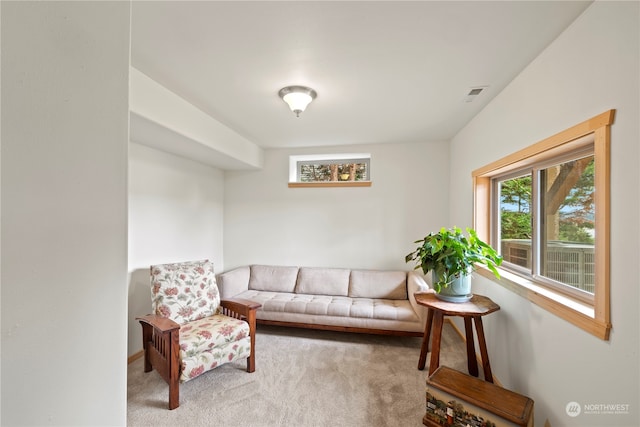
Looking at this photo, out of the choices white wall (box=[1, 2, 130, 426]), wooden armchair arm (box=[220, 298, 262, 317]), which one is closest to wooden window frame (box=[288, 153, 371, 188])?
wooden armchair arm (box=[220, 298, 262, 317])

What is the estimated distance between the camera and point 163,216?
116 inches

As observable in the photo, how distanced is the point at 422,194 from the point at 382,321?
1.77m

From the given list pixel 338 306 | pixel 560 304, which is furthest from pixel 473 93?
pixel 338 306

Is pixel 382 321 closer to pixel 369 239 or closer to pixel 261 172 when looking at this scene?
pixel 369 239

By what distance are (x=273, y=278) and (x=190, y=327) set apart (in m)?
1.47

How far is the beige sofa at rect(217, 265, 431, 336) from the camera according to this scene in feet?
9.34

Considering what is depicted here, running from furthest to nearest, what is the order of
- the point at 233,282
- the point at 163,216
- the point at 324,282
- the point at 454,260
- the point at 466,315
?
1. the point at 324,282
2. the point at 233,282
3. the point at 163,216
4. the point at 454,260
5. the point at 466,315

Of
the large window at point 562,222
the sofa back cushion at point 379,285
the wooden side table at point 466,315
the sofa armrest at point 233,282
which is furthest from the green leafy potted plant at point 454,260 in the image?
the sofa armrest at point 233,282

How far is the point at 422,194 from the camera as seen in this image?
3.63 m

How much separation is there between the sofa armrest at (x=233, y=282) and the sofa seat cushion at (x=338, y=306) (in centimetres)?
15

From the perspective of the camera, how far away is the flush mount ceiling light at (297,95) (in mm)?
2078

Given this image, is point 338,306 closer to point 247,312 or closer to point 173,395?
point 247,312

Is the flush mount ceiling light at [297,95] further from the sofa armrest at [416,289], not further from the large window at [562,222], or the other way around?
the sofa armrest at [416,289]

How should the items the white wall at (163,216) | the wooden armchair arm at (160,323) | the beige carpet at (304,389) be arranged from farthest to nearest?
1. the white wall at (163,216)
2. the wooden armchair arm at (160,323)
3. the beige carpet at (304,389)
